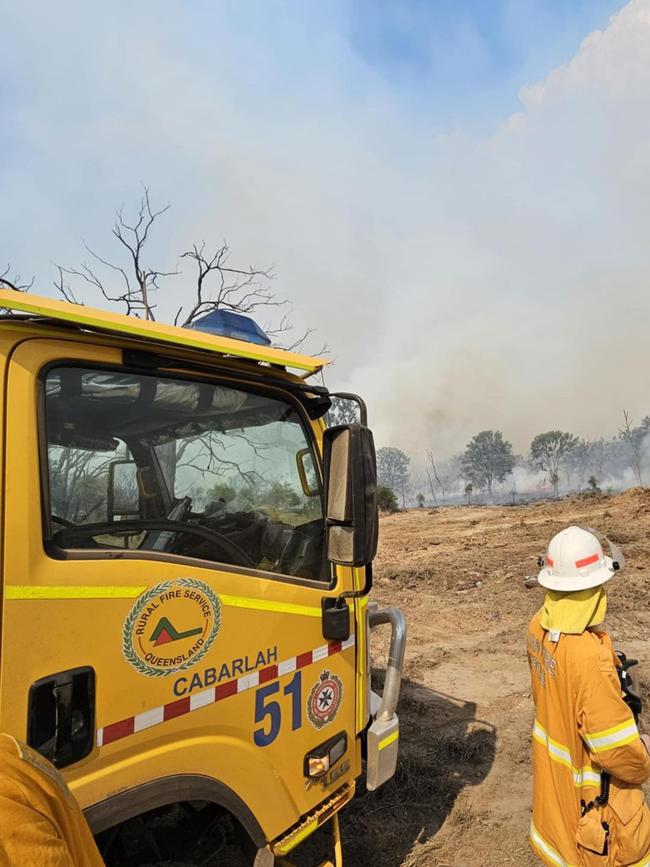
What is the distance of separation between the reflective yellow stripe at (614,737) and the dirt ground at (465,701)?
4.93 feet

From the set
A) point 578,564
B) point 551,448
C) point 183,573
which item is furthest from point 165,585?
point 551,448

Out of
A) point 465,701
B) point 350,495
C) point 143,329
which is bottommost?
point 465,701

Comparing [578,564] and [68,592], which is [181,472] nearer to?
[68,592]

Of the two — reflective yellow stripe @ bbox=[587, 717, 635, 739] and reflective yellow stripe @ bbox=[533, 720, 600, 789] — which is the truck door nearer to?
reflective yellow stripe @ bbox=[533, 720, 600, 789]

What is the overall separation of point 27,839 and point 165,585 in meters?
0.86

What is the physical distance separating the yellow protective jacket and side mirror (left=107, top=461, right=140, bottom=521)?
171 centimetres

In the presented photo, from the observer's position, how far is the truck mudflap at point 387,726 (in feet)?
7.66

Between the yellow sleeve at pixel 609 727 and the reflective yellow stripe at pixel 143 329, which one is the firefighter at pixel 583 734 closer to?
the yellow sleeve at pixel 609 727

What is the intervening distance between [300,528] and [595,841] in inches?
61.7

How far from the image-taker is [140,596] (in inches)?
60.4

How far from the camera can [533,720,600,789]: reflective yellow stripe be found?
6.70 feet

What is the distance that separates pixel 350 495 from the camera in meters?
1.86

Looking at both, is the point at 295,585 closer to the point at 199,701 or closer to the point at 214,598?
the point at 214,598

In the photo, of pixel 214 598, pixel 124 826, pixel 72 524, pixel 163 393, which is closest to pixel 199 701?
pixel 214 598
